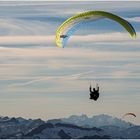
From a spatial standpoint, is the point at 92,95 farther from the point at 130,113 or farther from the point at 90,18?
the point at 130,113

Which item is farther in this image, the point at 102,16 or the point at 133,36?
the point at 102,16

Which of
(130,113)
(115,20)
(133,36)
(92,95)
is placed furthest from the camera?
(130,113)

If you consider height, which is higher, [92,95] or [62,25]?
[62,25]

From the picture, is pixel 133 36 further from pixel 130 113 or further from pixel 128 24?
pixel 130 113

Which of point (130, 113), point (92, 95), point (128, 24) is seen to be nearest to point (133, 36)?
point (128, 24)

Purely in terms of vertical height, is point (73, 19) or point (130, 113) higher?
point (73, 19)

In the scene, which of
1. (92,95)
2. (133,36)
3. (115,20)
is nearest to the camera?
(133,36)

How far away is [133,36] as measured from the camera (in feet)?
157

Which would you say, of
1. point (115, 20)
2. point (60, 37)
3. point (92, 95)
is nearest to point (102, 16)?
point (115, 20)

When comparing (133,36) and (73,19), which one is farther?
(73,19)

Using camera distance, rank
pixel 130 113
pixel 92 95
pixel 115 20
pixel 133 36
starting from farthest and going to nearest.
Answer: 1. pixel 130 113
2. pixel 92 95
3. pixel 115 20
4. pixel 133 36

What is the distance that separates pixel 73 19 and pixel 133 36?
7763mm

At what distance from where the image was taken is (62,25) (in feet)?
176

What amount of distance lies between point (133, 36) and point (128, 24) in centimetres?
359
